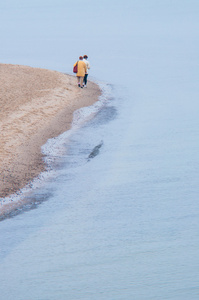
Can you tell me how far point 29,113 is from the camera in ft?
51.6

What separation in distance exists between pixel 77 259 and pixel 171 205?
2.47m

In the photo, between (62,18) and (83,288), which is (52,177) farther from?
(62,18)

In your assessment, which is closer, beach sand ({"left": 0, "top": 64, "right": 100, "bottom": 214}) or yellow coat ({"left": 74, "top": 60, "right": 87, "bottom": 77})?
beach sand ({"left": 0, "top": 64, "right": 100, "bottom": 214})

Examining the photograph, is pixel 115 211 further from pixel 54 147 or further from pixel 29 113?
pixel 29 113

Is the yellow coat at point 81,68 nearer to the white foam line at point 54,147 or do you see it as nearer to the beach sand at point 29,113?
the beach sand at point 29,113

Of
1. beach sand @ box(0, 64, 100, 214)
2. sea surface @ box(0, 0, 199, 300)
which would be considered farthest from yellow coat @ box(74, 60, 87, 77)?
sea surface @ box(0, 0, 199, 300)

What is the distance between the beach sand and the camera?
419 inches

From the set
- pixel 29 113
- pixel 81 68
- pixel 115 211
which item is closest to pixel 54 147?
pixel 29 113

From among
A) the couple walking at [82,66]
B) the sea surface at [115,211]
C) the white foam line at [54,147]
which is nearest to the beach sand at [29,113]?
the white foam line at [54,147]

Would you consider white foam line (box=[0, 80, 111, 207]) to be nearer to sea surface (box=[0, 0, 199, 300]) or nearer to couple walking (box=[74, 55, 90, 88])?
sea surface (box=[0, 0, 199, 300])

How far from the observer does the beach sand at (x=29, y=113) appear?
34.9ft

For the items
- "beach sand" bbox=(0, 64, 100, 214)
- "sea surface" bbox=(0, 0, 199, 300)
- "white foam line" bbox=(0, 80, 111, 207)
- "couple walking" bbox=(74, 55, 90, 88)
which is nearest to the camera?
"sea surface" bbox=(0, 0, 199, 300)

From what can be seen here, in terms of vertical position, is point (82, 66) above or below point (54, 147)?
above

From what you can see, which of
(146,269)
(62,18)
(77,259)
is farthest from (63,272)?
(62,18)
